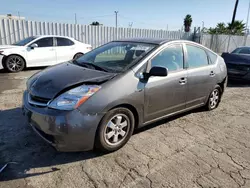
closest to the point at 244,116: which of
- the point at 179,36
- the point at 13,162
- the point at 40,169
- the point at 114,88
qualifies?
the point at 114,88

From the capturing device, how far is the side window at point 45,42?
8.56m

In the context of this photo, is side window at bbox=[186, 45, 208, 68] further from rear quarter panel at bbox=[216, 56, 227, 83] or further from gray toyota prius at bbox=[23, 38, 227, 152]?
rear quarter panel at bbox=[216, 56, 227, 83]

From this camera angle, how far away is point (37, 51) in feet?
27.8

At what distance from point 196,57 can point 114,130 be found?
230 cm

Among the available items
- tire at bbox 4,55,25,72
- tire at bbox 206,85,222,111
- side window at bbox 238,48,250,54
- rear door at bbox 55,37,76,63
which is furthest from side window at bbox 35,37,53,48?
side window at bbox 238,48,250,54

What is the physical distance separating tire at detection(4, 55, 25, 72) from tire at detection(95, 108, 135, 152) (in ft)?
21.9

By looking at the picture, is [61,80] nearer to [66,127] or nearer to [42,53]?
[66,127]

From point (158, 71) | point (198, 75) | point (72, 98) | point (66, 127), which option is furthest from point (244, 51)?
point (66, 127)

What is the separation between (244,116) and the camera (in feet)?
15.0

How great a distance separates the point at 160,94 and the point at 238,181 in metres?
1.52

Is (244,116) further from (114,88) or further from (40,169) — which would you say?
(40,169)

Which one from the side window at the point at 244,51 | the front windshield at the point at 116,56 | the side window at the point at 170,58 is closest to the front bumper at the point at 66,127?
the front windshield at the point at 116,56

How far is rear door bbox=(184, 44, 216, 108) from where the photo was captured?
3.82 metres

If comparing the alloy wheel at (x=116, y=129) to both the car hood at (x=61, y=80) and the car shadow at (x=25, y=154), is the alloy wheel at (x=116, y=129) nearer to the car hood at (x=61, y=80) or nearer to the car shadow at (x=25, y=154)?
the car shadow at (x=25, y=154)
